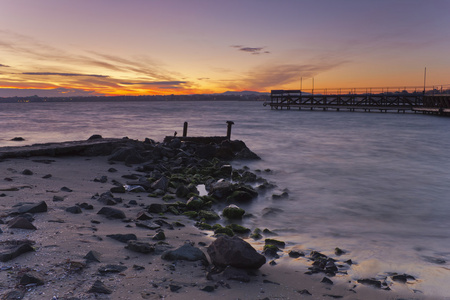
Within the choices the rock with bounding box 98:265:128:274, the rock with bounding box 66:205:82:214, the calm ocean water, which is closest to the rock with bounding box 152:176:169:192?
the calm ocean water

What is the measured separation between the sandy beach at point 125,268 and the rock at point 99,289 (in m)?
0.02

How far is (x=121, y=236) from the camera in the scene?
4.08 meters

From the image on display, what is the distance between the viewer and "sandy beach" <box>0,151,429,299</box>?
2885mm

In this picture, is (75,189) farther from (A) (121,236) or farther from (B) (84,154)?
(B) (84,154)

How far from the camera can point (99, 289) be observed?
280 cm

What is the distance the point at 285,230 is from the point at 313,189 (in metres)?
3.78

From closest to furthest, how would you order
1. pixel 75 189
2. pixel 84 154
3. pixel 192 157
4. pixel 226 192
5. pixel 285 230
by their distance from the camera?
pixel 285 230 < pixel 75 189 < pixel 226 192 < pixel 84 154 < pixel 192 157

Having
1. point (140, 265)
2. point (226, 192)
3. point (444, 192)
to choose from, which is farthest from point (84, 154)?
point (444, 192)

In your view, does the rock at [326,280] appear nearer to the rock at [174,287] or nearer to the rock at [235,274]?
the rock at [235,274]

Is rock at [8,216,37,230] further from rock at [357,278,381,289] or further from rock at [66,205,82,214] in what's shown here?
rock at [357,278,381,289]

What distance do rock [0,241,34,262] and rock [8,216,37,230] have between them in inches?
19.4

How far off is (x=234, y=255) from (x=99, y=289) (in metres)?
1.40

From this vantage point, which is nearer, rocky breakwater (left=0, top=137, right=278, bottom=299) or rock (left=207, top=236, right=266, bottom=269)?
rocky breakwater (left=0, top=137, right=278, bottom=299)

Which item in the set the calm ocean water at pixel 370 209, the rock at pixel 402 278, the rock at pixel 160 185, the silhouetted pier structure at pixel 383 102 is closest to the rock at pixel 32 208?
the rock at pixel 160 185
